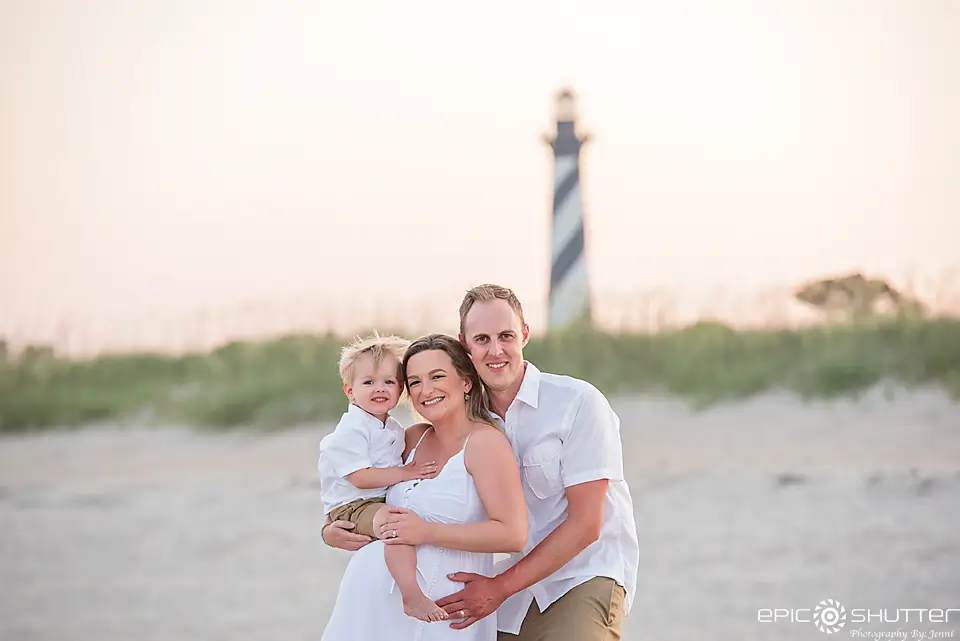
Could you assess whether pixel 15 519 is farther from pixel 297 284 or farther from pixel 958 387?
pixel 958 387

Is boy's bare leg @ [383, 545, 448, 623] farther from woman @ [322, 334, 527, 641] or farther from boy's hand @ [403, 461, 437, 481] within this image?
boy's hand @ [403, 461, 437, 481]

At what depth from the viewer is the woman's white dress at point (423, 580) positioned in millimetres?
2955

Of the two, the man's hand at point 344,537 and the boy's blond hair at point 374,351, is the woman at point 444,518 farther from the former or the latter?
the boy's blond hair at point 374,351

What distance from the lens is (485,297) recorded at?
318 centimetres

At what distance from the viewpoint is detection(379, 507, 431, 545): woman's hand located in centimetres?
292

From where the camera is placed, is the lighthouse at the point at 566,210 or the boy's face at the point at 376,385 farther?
the lighthouse at the point at 566,210

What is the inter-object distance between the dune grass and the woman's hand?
6374 mm

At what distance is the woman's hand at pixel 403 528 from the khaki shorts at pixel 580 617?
444 millimetres

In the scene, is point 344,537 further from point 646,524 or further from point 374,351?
point 646,524

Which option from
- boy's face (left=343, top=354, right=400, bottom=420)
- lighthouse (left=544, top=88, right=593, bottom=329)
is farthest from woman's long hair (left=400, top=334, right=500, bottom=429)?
lighthouse (left=544, top=88, right=593, bottom=329)

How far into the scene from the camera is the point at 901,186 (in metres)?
10.1

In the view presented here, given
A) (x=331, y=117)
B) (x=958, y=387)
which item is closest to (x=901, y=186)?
(x=958, y=387)

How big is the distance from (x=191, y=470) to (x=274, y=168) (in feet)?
9.68

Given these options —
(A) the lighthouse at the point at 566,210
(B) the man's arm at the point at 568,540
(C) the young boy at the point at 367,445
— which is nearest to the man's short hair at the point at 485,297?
(C) the young boy at the point at 367,445
